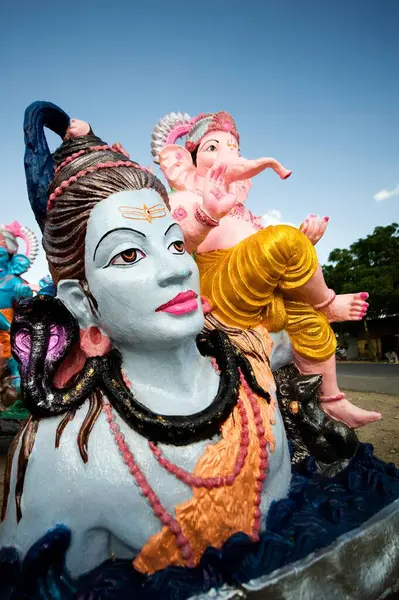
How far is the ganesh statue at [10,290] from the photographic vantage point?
436cm

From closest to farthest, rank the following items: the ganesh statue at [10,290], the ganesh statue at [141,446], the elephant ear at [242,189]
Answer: the ganesh statue at [141,446], the elephant ear at [242,189], the ganesh statue at [10,290]

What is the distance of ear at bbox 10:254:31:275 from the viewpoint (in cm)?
470

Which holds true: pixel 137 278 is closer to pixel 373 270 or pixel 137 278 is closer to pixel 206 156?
pixel 206 156

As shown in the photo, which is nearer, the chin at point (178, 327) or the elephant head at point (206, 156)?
the chin at point (178, 327)

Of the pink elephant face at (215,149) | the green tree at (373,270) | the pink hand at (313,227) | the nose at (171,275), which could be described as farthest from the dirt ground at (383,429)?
the green tree at (373,270)

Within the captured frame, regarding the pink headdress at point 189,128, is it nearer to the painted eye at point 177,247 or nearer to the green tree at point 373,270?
the painted eye at point 177,247

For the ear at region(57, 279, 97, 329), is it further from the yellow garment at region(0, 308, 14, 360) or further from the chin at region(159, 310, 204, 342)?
the yellow garment at region(0, 308, 14, 360)

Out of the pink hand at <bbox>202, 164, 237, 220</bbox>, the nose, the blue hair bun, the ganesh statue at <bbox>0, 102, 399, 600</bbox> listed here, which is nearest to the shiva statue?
the pink hand at <bbox>202, 164, 237, 220</bbox>

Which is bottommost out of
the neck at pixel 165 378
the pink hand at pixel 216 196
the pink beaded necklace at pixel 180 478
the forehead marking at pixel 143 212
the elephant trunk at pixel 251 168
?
the pink beaded necklace at pixel 180 478

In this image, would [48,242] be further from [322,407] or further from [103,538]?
[322,407]

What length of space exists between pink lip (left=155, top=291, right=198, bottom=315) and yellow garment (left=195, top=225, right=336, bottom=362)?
574 mm

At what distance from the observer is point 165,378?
5.22ft

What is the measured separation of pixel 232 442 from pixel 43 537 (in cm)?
70

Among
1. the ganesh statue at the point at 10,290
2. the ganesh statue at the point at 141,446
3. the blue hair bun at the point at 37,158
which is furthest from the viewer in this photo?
the ganesh statue at the point at 10,290
